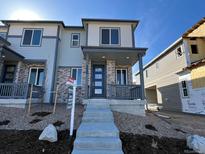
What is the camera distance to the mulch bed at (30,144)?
3.70 metres

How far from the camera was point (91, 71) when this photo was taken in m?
10.4

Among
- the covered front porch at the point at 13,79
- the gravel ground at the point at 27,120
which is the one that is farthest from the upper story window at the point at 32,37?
the gravel ground at the point at 27,120

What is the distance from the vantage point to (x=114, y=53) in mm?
9141

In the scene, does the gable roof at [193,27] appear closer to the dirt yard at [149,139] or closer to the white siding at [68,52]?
the white siding at [68,52]

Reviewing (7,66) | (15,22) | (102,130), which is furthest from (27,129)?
(15,22)

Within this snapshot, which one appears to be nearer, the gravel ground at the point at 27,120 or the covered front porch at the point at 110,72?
the gravel ground at the point at 27,120

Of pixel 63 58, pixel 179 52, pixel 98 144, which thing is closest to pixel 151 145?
pixel 98 144

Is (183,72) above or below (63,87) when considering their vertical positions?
above

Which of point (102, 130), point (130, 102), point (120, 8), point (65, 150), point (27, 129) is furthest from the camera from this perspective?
point (120, 8)

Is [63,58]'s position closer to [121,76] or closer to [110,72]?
[110,72]

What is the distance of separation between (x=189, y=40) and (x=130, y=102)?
9716 millimetres

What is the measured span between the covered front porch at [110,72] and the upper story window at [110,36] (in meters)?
1.35

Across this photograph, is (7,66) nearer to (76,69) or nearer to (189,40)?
(76,69)

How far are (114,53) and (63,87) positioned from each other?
15.7ft
